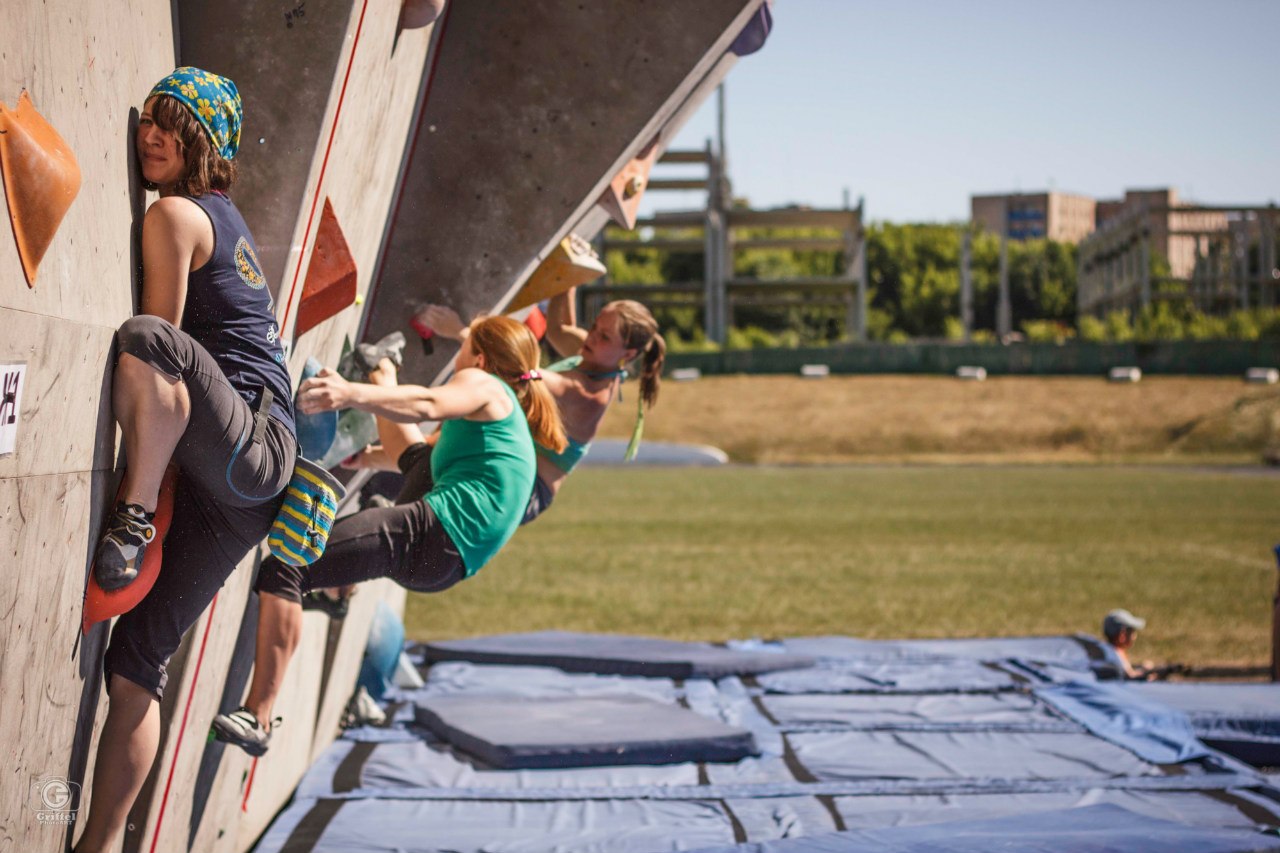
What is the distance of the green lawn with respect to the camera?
14.5 m

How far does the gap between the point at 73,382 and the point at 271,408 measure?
0.69 m

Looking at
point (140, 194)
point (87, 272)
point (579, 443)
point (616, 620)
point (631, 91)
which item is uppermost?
point (631, 91)

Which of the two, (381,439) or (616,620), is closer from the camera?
(381,439)

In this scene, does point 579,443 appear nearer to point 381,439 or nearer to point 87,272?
point 381,439

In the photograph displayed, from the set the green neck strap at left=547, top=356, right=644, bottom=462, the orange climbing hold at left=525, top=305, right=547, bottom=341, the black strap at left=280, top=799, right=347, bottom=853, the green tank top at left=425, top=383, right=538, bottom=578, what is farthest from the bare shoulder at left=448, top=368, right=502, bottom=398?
the orange climbing hold at left=525, top=305, right=547, bottom=341

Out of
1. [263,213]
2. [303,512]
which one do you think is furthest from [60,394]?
[263,213]

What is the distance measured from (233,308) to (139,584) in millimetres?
779

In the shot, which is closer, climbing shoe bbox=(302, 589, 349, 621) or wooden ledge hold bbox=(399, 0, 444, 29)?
wooden ledge hold bbox=(399, 0, 444, 29)

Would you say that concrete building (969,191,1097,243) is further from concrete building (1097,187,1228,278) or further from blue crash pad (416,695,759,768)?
blue crash pad (416,695,759,768)

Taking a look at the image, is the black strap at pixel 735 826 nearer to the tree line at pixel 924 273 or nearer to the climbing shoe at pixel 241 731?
the climbing shoe at pixel 241 731

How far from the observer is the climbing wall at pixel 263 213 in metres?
3.11

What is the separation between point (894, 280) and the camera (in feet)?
391

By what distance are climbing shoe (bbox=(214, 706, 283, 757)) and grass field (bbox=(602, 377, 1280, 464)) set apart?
41.3 metres

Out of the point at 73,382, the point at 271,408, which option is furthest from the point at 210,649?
the point at 73,382
